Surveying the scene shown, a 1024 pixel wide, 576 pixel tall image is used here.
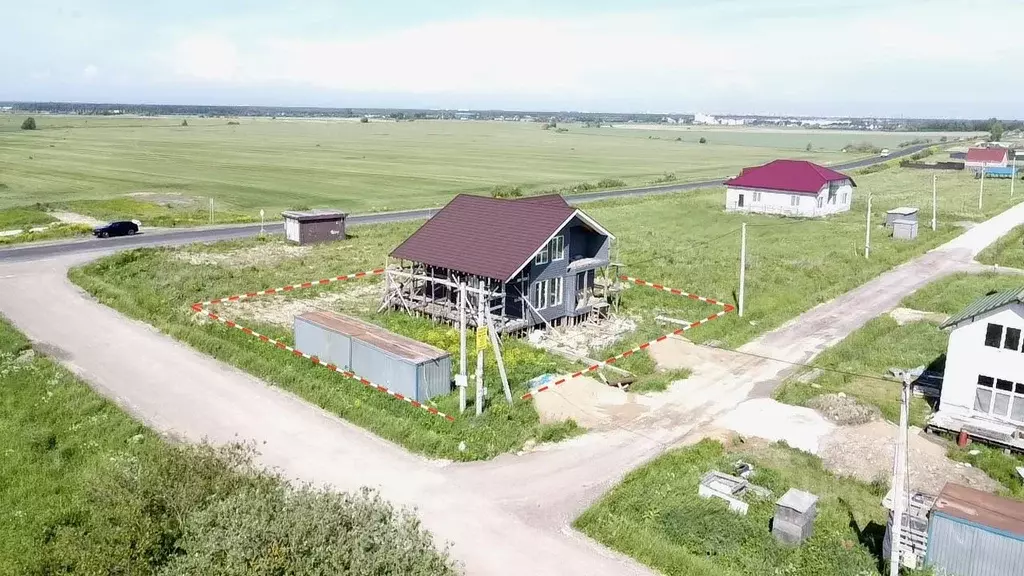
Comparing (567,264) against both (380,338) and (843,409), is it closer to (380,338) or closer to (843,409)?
(380,338)

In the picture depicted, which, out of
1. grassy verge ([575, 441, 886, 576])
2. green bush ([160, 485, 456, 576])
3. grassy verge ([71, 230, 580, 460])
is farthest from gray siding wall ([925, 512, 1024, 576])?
grassy verge ([71, 230, 580, 460])

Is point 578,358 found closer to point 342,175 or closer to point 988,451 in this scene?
point 988,451

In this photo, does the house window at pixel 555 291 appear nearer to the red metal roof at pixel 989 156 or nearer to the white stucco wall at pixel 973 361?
the white stucco wall at pixel 973 361

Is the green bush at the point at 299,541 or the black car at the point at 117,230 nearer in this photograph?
the green bush at the point at 299,541

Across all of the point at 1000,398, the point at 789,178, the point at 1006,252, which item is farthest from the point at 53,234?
the point at 1006,252

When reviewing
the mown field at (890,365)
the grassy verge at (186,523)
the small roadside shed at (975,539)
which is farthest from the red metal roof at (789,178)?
the grassy verge at (186,523)

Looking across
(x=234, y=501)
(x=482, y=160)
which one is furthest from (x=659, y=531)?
(x=482, y=160)
